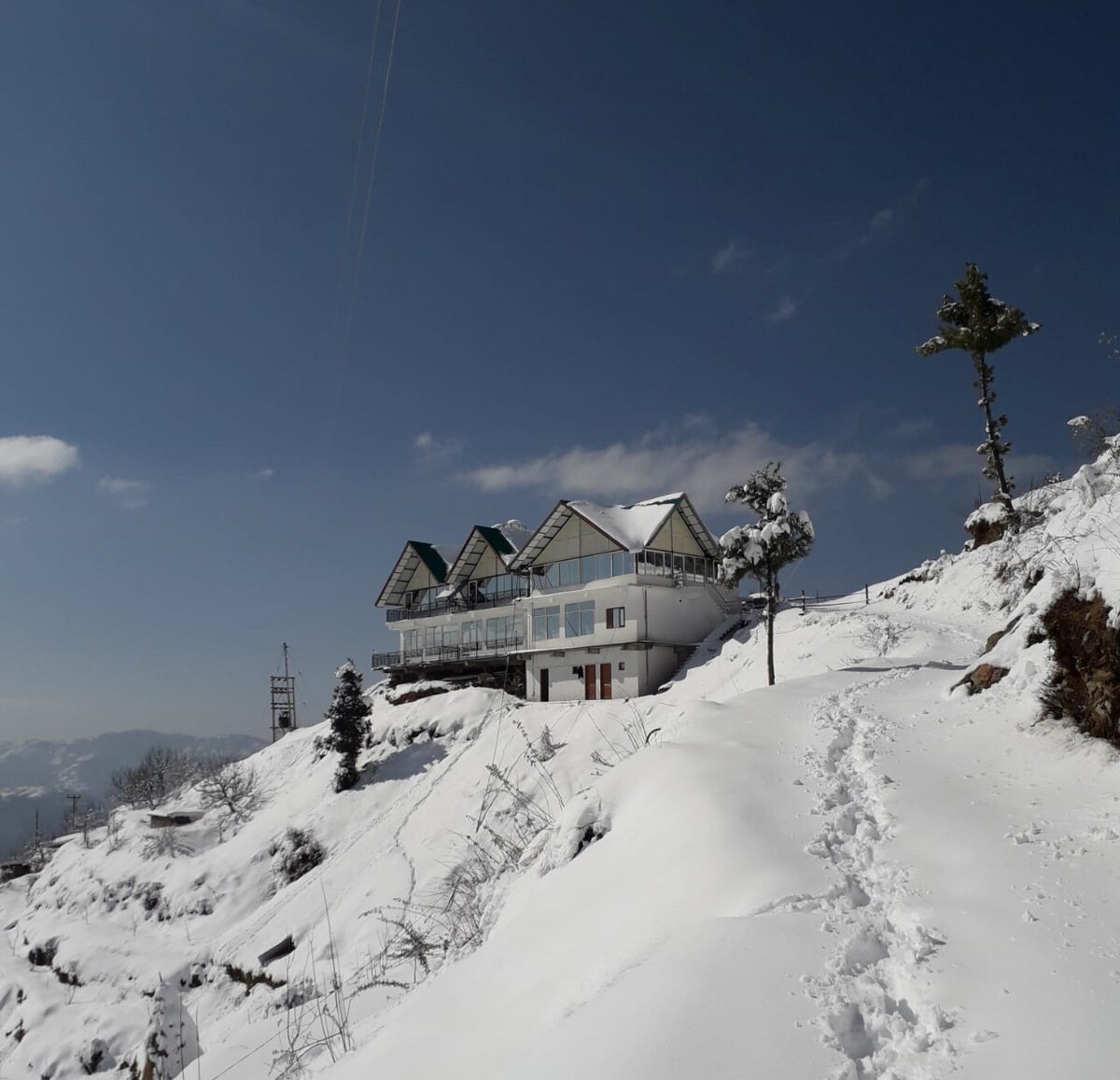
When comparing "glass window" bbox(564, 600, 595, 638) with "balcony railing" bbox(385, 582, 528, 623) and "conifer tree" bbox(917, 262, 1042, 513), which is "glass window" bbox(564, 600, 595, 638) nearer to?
"balcony railing" bbox(385, 582, 528, 623)

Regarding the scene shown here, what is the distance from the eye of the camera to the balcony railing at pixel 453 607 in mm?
49719

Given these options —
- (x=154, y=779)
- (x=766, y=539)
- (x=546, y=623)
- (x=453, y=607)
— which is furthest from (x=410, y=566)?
(x=766, y=539)

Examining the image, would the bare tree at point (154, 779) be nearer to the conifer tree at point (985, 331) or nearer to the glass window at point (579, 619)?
the glass window at point (579, 619)

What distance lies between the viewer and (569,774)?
75.4ft

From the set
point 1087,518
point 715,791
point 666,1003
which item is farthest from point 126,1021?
point 1087,518

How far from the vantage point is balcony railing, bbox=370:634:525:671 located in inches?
1860

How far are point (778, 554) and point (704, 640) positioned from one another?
17.8 m

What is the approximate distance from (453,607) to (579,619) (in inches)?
545

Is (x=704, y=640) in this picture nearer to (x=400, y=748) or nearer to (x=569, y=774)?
(x=400, y=748)

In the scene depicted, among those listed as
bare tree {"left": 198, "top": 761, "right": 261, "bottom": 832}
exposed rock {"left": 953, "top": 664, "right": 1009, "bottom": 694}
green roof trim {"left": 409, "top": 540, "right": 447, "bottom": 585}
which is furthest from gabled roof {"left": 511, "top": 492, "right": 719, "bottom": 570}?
exposed rock {"left": 953, "top": 664, "right": 1009, "bottom": 694}

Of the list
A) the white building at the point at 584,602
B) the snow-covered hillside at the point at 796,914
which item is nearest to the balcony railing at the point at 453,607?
the white building at the point at 584,602

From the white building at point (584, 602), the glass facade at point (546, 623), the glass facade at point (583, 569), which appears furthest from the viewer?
the glass facade at point (546, 623)

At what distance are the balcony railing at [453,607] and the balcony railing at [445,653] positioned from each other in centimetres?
243

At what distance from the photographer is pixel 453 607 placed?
177ft
